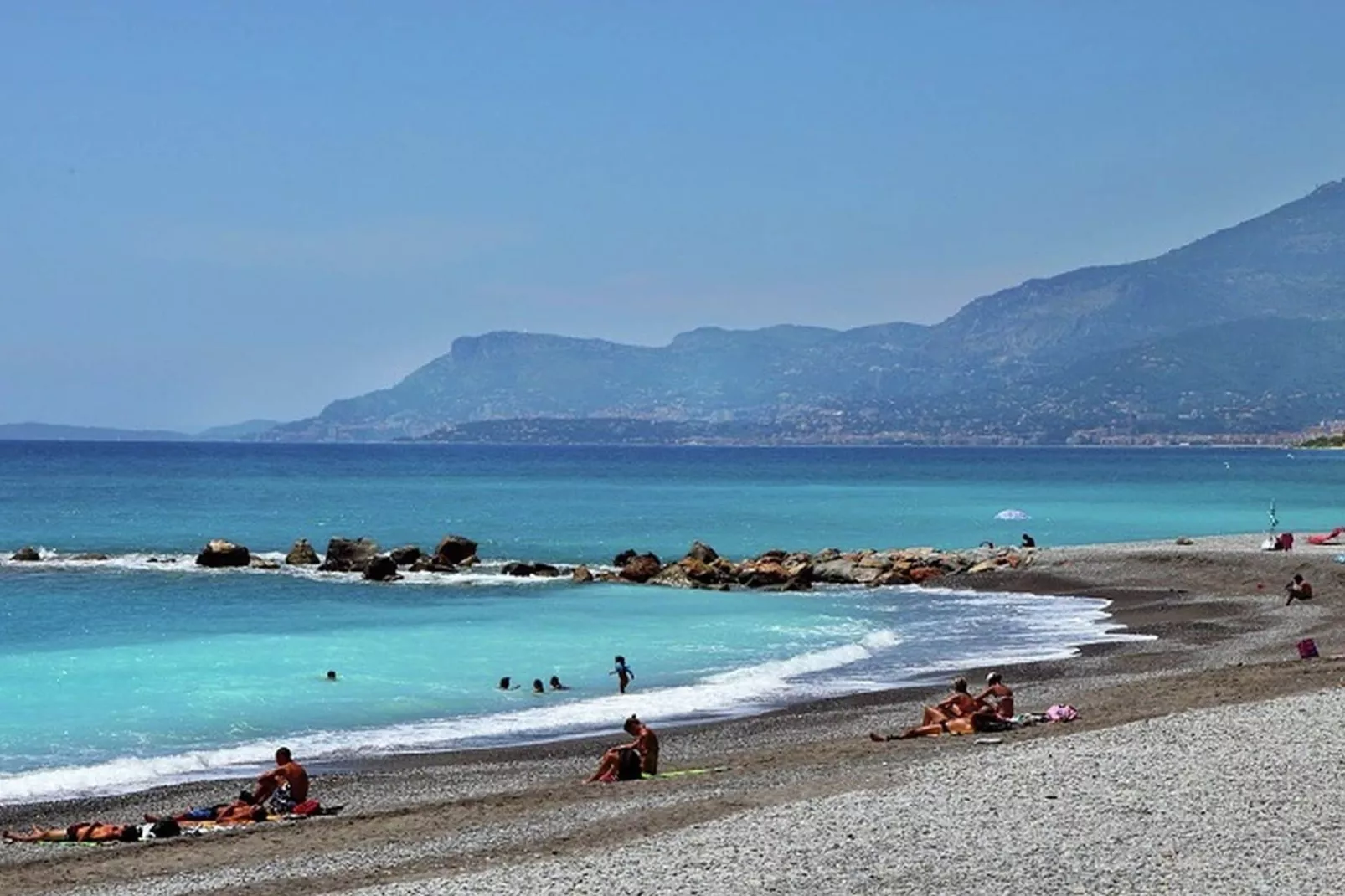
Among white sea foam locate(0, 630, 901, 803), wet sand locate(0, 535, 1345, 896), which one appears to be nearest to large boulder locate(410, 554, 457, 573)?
white sea foam locate(0, 630, 901, 803)

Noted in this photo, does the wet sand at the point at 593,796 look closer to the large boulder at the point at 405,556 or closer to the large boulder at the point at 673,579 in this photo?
the large boulder at the point at 673,579

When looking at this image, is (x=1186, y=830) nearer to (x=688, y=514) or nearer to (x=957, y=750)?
(x=957, y=750)

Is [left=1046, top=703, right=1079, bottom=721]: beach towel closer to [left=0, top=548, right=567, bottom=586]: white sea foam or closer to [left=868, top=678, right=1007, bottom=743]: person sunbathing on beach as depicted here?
[left=868, top=678, right=1007, bottom=743]: person sunbathing on beach

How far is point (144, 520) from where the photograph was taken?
288 feet

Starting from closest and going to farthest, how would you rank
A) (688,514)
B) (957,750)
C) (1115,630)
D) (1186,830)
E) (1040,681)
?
(1186,830), (957,750), (1040,681), (1115,630), (688,514)

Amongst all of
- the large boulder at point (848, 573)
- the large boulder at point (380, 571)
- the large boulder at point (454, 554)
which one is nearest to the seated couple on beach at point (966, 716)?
the large boulder at point (848, 573)

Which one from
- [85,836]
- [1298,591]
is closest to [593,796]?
[85,836]

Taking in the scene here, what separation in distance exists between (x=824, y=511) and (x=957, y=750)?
76.8 meters

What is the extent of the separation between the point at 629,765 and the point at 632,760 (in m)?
0.10

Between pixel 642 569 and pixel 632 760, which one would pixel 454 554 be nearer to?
pixel 642 569

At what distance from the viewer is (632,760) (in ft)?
65.2

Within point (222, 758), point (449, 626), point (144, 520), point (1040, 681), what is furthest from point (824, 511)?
point (222, 758)

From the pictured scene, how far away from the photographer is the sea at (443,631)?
25578 mm

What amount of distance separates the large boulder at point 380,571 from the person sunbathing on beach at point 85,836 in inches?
1424
